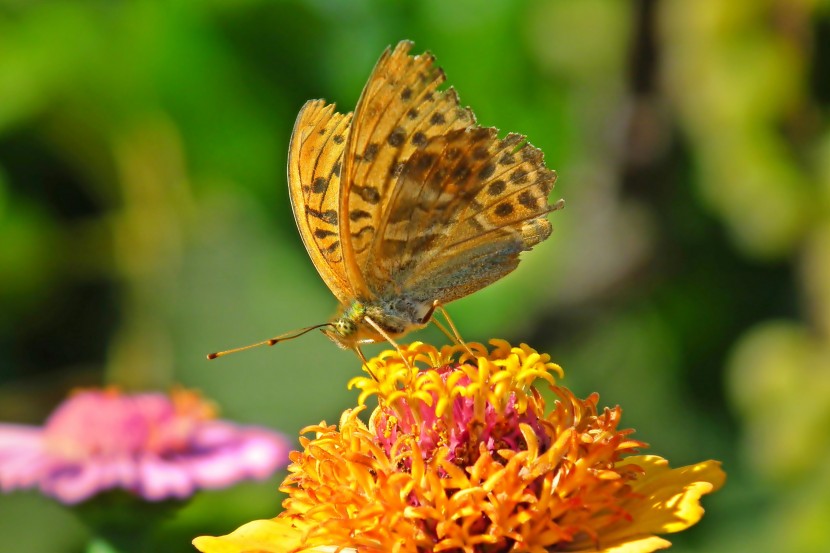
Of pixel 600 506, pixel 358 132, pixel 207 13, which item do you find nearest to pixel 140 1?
pixel 207 13

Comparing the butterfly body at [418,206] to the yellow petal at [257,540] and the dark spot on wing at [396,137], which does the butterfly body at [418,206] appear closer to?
the dark spot on wing at [396,137]

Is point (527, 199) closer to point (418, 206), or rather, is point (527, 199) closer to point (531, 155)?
point (531, 155)

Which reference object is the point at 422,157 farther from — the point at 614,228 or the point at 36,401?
the point at 36,401

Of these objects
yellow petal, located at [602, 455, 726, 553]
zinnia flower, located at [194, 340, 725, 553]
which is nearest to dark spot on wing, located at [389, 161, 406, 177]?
zinnia flower, located at [194, 340, 725, 553]

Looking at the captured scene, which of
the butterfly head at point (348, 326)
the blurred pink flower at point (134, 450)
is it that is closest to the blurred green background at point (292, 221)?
the blurred pink flower at point (134, 450)

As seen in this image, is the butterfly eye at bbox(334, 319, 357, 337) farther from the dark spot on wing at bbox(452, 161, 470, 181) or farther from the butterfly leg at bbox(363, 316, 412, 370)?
the dark spot on wing at bbox(452, 161, 470, 181)

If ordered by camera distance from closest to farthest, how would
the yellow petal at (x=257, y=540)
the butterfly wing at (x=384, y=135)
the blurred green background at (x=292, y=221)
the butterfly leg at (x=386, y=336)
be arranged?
the yellow petal at (x=257, y=540), the butterfly leg at (x=386, y=336), the butterfly wing at (x=384, y=135), the blurred green background at (x=292, y=221)
